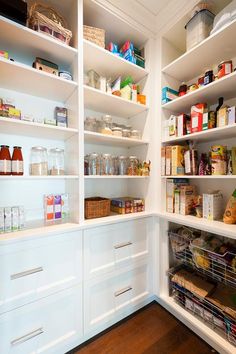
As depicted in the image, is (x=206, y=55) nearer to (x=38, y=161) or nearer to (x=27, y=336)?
(x=38, y=161)

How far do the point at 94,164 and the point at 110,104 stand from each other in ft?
1.71

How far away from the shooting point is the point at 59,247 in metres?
1.06

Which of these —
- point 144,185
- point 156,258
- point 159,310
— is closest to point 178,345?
point 159,310

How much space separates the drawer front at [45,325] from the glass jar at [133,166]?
933 mm

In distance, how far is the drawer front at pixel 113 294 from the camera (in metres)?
1.18

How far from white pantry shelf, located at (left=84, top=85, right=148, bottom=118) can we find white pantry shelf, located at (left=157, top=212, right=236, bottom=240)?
3.08 feet

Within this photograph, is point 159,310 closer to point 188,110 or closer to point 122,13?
point 188,110

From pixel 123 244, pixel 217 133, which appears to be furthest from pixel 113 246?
pixel 217 133

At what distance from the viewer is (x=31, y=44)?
109cm

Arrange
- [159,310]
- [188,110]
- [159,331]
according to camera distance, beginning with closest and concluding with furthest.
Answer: [159,331] → [159,310] → [188,110]

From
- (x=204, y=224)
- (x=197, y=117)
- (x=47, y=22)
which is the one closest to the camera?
(x=47, y=22)

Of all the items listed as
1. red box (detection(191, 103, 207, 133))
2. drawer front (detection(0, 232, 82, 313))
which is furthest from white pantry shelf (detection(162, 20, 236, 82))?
drawer front (detection(0, 232, 82, 313))

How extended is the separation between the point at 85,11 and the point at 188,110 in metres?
1.09

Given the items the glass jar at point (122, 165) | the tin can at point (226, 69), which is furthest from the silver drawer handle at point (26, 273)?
the tin can at point (226, 69)
